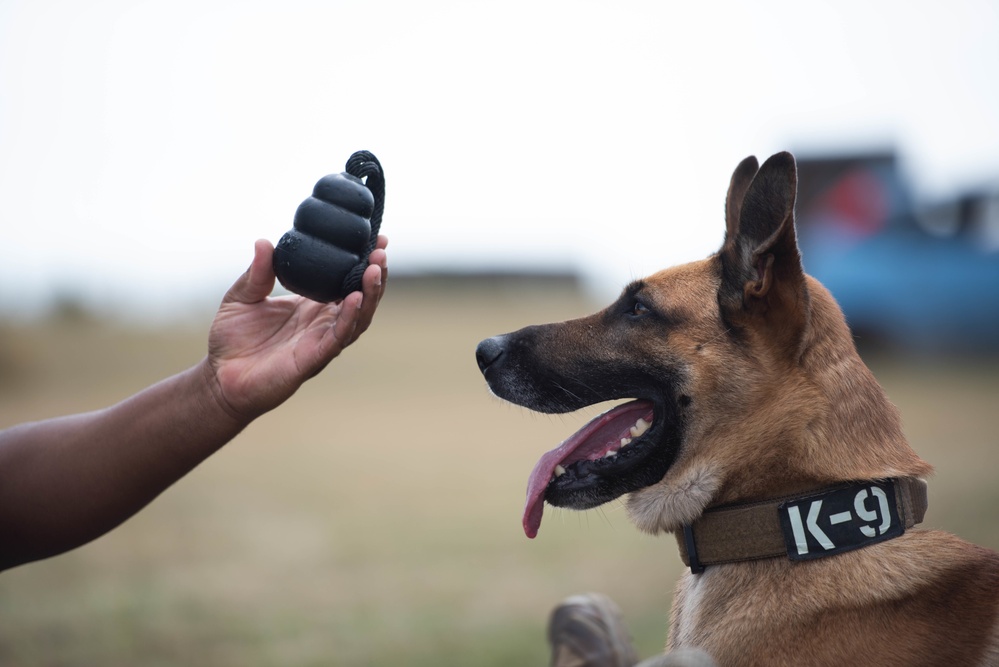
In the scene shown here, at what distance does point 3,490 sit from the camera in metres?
2.48

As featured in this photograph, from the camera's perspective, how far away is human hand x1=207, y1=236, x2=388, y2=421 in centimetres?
243

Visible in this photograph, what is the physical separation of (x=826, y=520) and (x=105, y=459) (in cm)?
204

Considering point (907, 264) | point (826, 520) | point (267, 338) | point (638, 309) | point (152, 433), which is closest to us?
point (826, 520)

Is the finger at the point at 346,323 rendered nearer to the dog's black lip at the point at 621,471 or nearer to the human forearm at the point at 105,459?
the human forearm at the point at 105,459

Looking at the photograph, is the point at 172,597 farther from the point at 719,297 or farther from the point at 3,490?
the point at 719,297

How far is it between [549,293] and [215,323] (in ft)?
68.4

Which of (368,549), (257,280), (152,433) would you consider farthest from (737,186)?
(368,549)

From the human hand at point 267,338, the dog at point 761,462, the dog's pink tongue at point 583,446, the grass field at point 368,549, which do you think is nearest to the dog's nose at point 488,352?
the dog at point 761,462

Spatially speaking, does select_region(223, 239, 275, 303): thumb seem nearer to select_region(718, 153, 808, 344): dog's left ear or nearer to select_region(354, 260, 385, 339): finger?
select_region(354, 260, 385, 339): finger

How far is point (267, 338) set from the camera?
2633 mm

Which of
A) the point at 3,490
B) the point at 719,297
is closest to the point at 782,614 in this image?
the point at 719,297

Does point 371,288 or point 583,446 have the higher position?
point 371,288

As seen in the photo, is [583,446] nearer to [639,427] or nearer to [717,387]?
[639,427]

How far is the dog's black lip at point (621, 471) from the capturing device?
2566 mm
